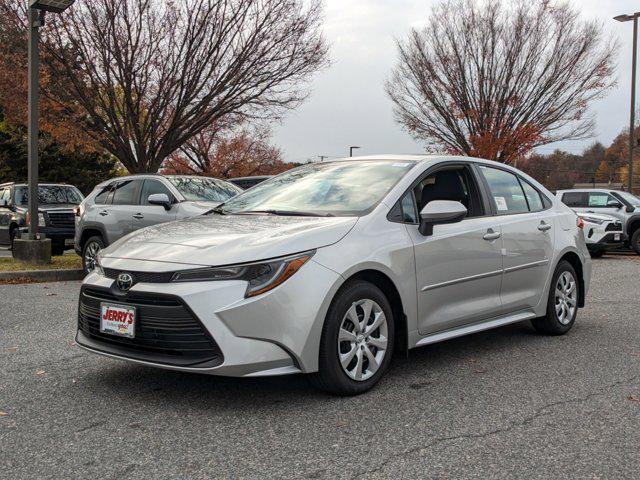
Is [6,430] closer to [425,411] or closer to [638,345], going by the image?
[425,411]

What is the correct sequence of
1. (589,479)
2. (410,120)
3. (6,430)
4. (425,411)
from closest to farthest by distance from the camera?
1. (589,479)
2. (6,430)
3. (425,411)
4. (410,120)

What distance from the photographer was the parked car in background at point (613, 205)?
1644 cm

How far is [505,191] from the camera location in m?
5.58

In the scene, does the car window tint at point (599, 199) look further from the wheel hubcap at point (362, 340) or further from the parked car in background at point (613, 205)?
the wheel hubcap at point (362, 340)

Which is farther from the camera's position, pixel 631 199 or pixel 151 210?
pixel 631 199

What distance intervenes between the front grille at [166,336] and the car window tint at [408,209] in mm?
1697

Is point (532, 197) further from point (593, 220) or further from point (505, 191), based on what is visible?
point (593, 220)

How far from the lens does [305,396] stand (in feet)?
13.0

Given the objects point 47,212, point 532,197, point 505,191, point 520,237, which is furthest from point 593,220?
point 47,212

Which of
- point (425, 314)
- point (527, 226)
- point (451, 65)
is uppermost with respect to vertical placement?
point (451, 65)

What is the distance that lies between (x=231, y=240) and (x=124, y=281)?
2.20 feet

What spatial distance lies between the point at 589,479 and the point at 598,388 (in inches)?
58.9

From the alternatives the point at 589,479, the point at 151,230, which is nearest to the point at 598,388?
the point at 589,479

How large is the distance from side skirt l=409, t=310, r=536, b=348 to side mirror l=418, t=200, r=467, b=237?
729 mm
